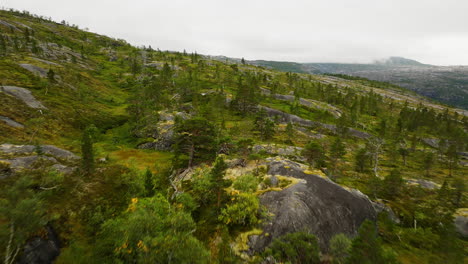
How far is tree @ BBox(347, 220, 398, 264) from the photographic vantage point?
2177cm

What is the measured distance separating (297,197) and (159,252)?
2376 cm

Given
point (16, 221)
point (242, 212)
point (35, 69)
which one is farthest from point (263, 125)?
point (35, 69)

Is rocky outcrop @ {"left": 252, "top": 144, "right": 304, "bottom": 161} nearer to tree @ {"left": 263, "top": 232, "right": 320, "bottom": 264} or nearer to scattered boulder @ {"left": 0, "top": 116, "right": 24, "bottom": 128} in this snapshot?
tree @ {"left": 263, "top": 232, "right": 320, "bottom": 264}

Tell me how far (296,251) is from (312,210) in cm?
1064

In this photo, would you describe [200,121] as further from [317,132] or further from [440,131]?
[440,131]

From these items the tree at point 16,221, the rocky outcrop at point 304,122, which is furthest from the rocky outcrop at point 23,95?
the rocky outcrop at point 304,122

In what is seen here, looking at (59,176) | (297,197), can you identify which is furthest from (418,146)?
(59,176)

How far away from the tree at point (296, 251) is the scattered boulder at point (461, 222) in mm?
46009

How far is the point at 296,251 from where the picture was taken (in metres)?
25.5

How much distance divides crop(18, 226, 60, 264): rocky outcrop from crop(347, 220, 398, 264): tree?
34.4m

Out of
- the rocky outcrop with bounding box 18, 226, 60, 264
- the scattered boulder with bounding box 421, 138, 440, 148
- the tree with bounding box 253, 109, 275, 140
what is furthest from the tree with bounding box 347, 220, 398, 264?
the scattered boulder with bounding box 421, 138, 440, 148

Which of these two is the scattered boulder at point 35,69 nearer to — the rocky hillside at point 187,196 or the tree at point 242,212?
the rocky hillside at point 187,196

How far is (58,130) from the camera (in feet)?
224

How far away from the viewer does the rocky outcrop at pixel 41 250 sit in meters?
21.7
